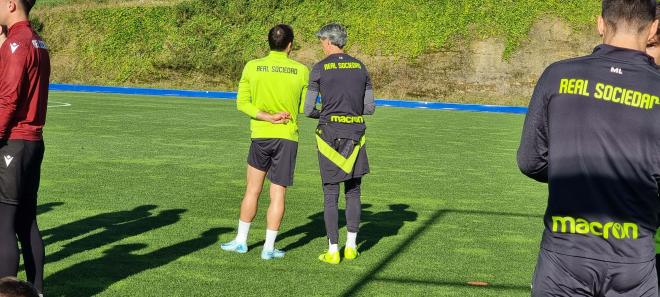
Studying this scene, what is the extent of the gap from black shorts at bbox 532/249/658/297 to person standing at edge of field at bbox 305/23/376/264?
174 inches

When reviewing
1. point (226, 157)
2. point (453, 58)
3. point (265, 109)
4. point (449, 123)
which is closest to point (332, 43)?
point (265, 109)

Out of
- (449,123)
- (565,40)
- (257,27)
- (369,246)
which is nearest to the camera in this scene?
(369,246)

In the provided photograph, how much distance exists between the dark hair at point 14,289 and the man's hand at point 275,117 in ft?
15.8

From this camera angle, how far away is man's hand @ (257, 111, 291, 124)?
24.8ft

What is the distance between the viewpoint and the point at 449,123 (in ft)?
86.5

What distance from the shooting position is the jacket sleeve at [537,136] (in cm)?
328

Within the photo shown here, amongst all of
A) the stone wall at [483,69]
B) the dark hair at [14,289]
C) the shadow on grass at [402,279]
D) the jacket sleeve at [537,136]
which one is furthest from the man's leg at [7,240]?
the stone wall at [483,69]

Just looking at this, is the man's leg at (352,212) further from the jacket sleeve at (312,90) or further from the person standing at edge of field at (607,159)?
the person standing at edge of field at (607,159)

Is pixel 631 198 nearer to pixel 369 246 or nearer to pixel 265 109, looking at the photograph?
pixel 265 109

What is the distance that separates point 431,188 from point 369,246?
4.17 m

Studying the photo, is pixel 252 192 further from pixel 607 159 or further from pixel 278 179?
pixel 607 159

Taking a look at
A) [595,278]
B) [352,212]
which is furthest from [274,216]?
[595,278]

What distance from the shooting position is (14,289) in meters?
2.75

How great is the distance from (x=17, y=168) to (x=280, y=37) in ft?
9.21
